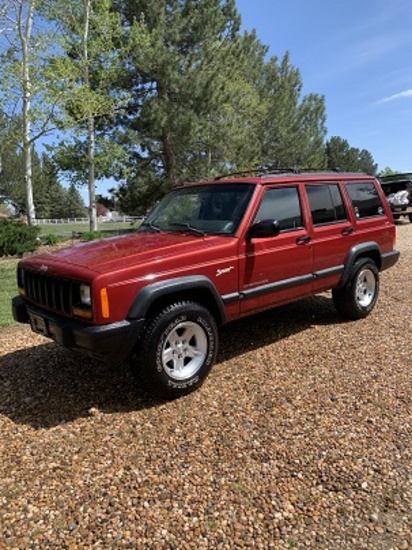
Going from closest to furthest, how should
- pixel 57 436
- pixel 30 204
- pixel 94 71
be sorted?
1. pixel 57 436
2. pixel 94 71
3. pixel 30 204

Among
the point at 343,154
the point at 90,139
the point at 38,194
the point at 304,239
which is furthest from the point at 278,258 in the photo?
the point at 343,154

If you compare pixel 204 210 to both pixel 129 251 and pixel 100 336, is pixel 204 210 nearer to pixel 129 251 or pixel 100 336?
pixel 129 251

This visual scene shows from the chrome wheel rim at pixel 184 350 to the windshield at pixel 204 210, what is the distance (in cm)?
98

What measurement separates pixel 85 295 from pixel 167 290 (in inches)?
24.7

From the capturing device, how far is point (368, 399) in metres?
3.54

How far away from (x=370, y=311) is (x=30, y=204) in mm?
17904

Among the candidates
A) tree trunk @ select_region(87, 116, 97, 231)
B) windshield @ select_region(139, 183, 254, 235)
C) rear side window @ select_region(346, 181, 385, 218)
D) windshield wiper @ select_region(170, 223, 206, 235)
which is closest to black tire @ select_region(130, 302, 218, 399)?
windshield wiper @ select_region(170, 223, 206, 235)

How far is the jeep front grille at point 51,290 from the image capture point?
338 cm

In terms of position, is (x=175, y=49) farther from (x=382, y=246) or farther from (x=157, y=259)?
(x=157, y=259)

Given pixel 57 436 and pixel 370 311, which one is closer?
pixel 57 436

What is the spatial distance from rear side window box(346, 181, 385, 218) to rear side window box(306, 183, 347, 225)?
30 cm

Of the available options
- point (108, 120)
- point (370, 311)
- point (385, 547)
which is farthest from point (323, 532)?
point (108, 120)

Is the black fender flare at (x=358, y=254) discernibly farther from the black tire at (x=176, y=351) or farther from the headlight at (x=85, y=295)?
the headlight at (x=85, y=295)

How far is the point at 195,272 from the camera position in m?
3.69
